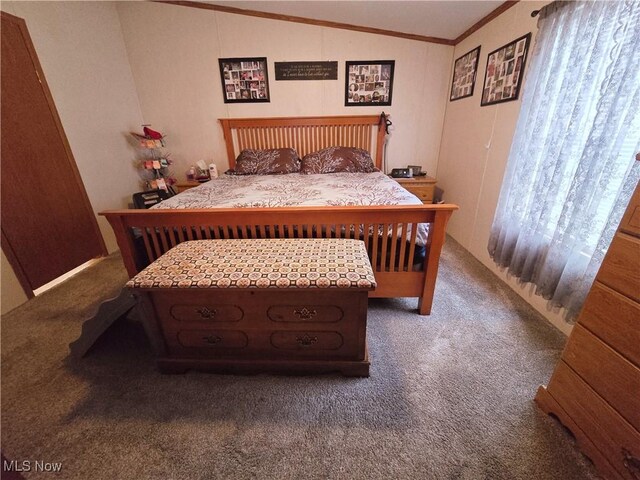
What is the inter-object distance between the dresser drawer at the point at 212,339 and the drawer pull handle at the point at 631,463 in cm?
138

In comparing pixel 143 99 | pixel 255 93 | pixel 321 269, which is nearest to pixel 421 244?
pixel 321 269

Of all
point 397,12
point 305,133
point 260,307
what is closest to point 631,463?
point 260,307

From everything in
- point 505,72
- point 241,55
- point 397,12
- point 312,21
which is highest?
point 312,21

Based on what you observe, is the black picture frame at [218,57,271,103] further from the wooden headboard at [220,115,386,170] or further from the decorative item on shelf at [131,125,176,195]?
the decorative item on shelf at [131,125,176,195]

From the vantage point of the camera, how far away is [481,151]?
235cm

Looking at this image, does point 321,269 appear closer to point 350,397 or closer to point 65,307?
point 350,397

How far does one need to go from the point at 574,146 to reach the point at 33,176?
3791mm

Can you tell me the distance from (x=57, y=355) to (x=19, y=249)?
1.10 meters

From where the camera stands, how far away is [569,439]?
1.00 meters

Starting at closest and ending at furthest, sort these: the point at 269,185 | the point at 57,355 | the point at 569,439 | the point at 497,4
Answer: the point at 569,439 → the point at 57,355 → the point at 497,4 → the point at 269,185

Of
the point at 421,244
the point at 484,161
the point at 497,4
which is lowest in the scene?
the point at 421,244

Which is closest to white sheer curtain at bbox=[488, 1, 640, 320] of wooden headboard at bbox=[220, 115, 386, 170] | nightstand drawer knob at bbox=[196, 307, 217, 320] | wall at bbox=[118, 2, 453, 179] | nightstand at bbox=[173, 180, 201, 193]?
wall at bbox=[118, 2, 453, 179]

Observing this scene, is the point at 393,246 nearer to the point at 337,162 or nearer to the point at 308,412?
the point at 308,412

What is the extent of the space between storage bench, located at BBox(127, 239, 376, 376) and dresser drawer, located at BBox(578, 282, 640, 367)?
2.42 ft
